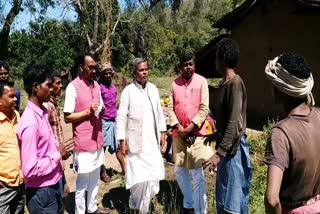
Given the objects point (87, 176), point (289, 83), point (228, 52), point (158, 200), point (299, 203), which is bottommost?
point (158, 200)

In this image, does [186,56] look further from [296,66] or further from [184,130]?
[296,66]

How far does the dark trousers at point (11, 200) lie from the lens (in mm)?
3121

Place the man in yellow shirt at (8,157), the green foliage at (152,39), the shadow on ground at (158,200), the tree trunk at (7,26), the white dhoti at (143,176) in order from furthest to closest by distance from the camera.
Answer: the green foliage at (152,39), the tree trunk at (7,26), the shadow on ground at (158,200), the white dhoti at (143,176), the man in yellow shirt at (8,157)

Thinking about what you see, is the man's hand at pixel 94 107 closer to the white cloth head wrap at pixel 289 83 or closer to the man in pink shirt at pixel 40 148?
the man in pink shirt at pixel 40 148

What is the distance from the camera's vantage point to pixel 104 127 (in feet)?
19.2

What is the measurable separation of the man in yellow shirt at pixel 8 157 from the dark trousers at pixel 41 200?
31cm

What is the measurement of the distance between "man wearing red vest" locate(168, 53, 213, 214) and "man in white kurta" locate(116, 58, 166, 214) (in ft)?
0.86

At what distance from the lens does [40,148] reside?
2.81m

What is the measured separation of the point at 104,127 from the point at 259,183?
238 centimetres

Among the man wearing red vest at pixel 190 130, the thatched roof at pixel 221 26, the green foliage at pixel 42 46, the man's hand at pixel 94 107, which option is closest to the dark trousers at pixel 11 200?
the man's hand at pixel 94 107

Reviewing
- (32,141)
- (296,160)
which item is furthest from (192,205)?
(296,160)

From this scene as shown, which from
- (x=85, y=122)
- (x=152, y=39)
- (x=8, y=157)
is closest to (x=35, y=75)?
(x=8, y=157)

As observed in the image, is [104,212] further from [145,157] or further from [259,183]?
[259,183]

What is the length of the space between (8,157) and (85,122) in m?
1.29
